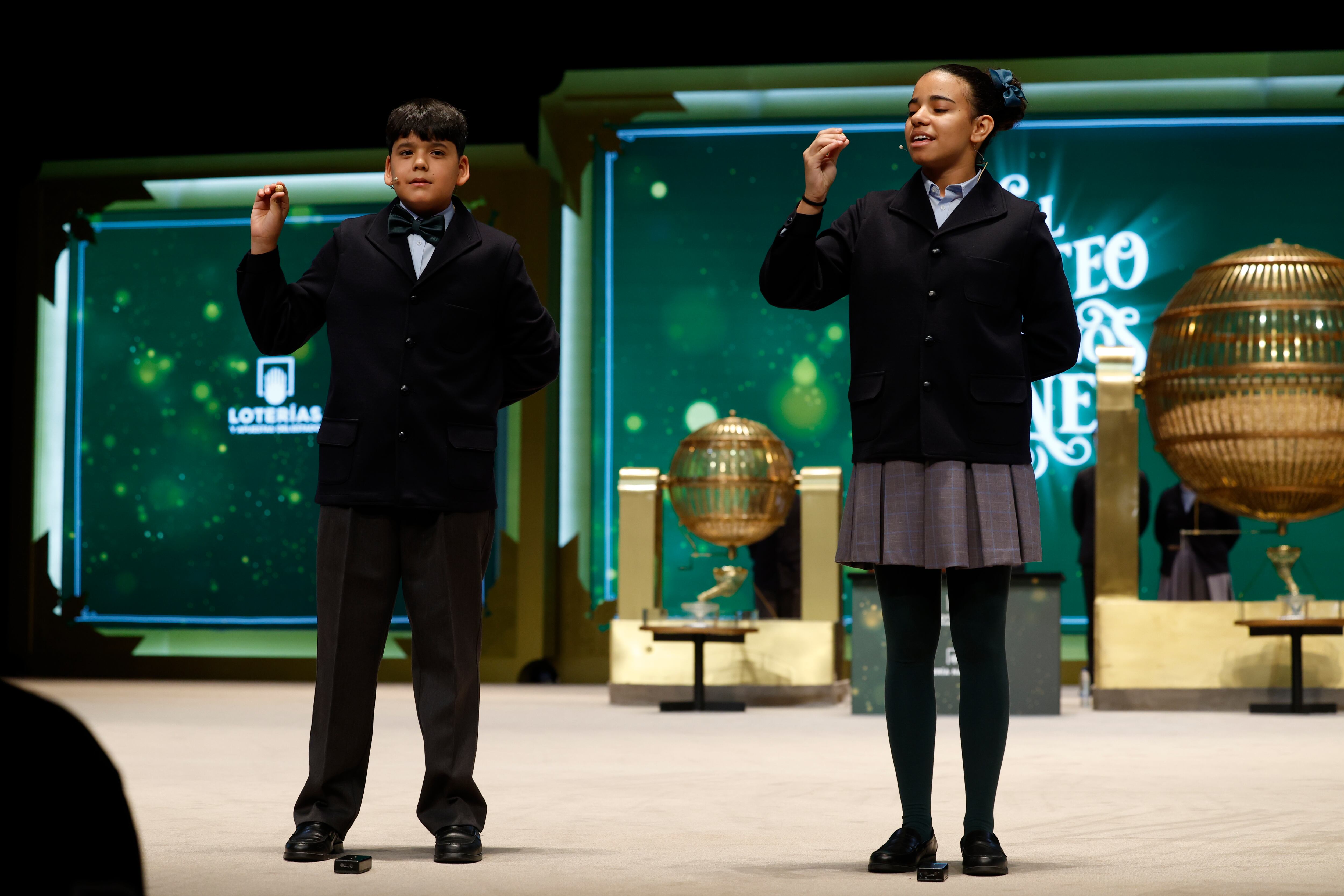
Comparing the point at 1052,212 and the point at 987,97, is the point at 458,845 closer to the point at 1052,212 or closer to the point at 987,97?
the point at 987,97

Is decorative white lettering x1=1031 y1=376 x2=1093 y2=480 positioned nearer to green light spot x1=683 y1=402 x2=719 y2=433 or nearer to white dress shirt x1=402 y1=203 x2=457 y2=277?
green light spot x1=683 y1=402 x2=719 y2=433

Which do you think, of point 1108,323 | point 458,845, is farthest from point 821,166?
point 1108,323

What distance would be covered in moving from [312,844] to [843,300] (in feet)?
26.8

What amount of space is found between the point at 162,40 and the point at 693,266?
3785mm

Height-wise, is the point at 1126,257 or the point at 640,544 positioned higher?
the point at 1126,257

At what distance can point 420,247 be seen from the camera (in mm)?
3014

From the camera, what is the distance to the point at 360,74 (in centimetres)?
988

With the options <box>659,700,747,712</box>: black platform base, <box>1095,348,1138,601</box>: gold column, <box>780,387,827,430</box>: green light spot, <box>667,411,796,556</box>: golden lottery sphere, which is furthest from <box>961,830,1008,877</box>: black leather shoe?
<box>780,387,827,430</box>: green light spot

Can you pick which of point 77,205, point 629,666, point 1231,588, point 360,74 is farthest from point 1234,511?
point 77,205

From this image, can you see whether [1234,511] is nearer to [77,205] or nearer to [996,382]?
[996,382]

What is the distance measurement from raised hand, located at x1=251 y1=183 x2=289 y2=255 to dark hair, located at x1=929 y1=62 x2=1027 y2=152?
50.6 inches

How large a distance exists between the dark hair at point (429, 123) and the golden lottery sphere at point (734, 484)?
490 cm

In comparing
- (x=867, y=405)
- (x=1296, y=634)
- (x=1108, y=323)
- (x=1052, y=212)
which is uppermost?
(x=1052, y=212)

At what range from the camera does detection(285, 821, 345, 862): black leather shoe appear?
9.15ft
